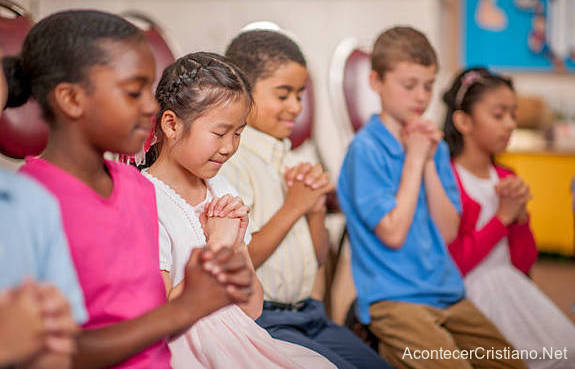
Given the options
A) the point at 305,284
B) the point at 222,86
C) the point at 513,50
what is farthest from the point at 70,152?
the point at 513,50

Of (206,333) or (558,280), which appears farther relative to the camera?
(558,280)

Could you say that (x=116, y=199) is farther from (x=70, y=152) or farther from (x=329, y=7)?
(x=329, y=7)

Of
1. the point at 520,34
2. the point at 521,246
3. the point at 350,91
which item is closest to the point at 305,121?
the point at 350,91

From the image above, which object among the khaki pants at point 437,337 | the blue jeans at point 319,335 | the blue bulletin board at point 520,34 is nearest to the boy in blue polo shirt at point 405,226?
the khaki pants at point 437,337

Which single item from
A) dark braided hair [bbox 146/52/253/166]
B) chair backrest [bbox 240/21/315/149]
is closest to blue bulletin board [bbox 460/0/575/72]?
chair backrest [bbox 240/21/315/149]

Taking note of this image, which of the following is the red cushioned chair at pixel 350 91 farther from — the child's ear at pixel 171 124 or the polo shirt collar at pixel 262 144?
the child's ear at pixel 171 124

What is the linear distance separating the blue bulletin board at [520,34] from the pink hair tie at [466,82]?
2430 mm

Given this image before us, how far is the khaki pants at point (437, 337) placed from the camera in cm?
122

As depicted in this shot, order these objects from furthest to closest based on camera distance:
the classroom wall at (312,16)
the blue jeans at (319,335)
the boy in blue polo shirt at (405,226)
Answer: the classroom wall at (312,16), the boy in blue polo shirt at (405,226), the blue jeans at (319,335)

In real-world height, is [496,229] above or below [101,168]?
below

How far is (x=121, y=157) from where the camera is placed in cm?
86

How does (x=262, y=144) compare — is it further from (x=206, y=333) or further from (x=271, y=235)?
(x=206, y=333)

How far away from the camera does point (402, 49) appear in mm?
1389

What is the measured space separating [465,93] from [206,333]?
1105 mm
